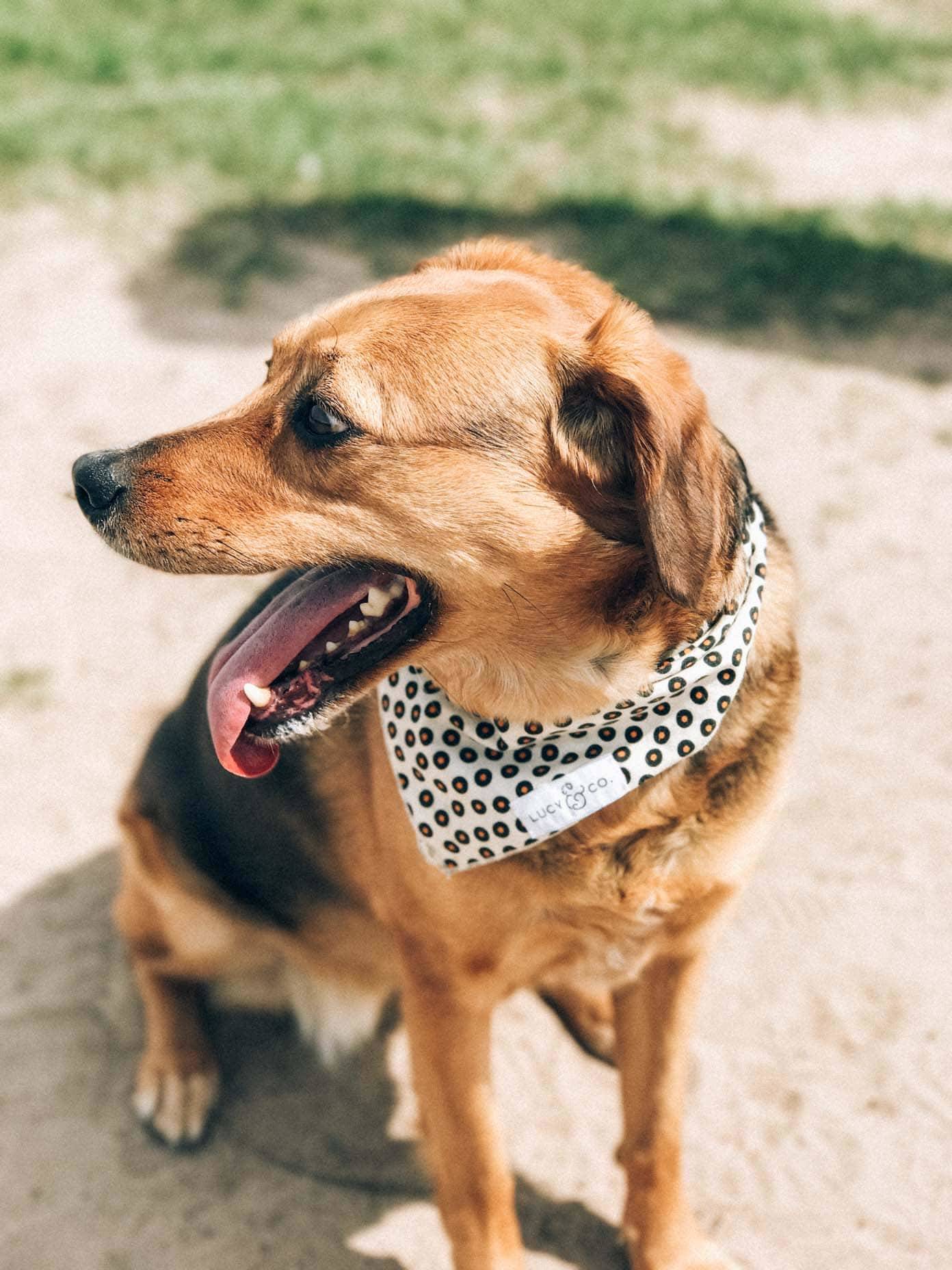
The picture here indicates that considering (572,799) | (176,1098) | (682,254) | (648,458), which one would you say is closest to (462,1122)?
(572,799)

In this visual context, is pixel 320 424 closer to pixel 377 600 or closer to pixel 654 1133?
pixel 377 600

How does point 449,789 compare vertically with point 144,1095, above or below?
above

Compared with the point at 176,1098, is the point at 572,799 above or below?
above

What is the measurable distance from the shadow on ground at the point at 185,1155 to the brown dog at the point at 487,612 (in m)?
0.42

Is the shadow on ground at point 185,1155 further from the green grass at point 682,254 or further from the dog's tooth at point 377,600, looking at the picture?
the green grass at point 682,254

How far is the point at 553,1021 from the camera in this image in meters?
3.68

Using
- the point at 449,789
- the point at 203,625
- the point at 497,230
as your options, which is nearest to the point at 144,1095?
the point at 449,789

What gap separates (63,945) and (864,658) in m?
3.15

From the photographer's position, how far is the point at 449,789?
2.49 m

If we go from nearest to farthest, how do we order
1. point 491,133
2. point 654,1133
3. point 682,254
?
point 654,1133 < point 682,254 < point 491,133

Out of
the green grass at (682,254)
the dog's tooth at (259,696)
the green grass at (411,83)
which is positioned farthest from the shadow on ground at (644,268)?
the dog's tooth at (259,696)

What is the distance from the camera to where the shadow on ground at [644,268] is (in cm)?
640

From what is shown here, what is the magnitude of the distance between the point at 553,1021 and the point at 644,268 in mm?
4532

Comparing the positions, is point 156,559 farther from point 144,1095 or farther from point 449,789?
point 144,1095
